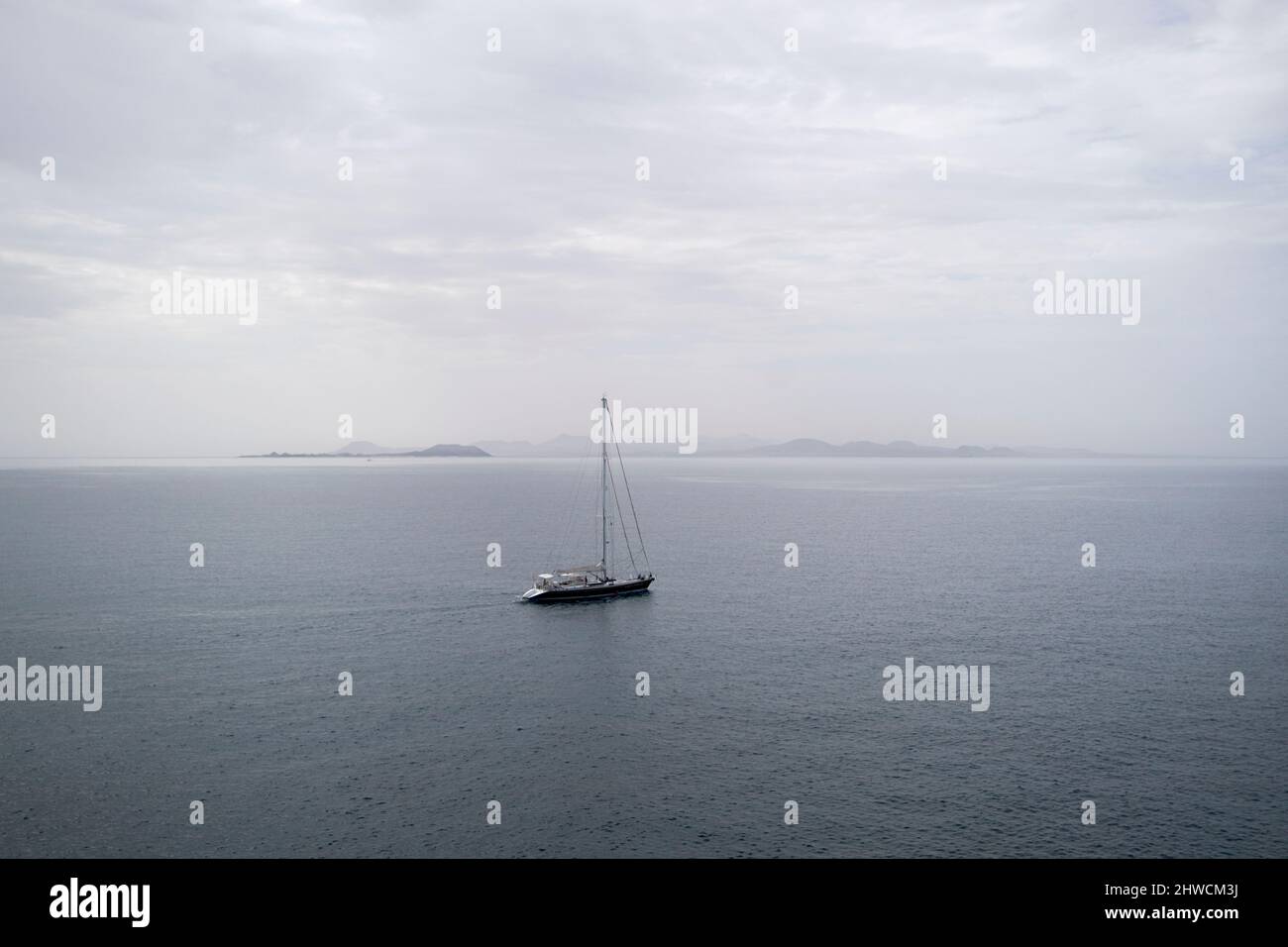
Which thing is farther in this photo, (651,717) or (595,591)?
(595,591)

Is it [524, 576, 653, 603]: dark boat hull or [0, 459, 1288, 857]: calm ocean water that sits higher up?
[524, 576, 653, 603]: dark boat hull

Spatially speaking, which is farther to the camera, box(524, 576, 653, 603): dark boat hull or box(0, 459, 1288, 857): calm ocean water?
box(524, 576, 653, 603): dark boat hull

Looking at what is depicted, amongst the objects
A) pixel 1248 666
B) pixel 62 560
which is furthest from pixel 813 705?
pixel 62 560

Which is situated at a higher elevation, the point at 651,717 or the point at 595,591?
the point at 595,591
